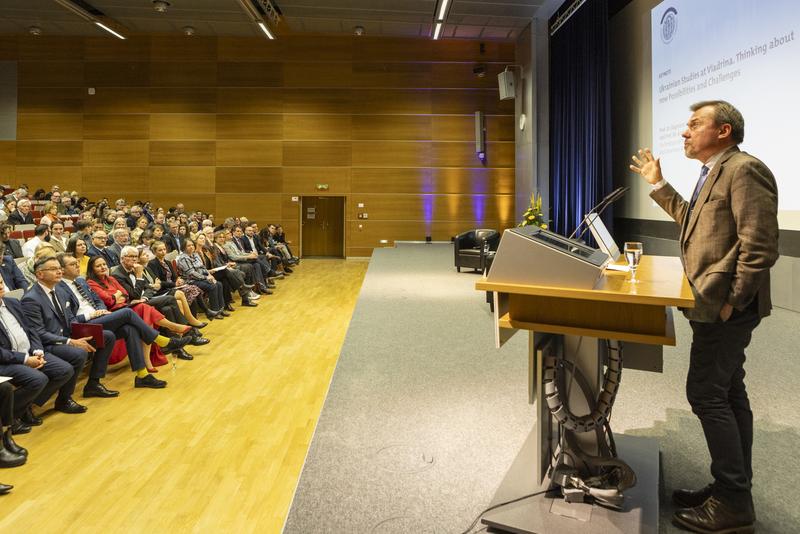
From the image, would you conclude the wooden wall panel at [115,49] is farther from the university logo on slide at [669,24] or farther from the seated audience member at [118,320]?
the university logo on slide at [669,24]

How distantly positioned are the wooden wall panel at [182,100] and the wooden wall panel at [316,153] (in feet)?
6.17

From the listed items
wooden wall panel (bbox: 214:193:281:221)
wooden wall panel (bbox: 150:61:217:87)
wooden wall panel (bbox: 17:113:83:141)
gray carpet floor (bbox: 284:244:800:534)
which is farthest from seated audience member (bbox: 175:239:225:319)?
wooden wall panel (bbox: 17:113:83:141)

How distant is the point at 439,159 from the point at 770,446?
11.4m

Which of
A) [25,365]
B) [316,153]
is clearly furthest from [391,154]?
[25,365]

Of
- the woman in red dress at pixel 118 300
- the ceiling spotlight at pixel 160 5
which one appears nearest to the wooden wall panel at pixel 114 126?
the ceiling spotlight at pixel 160 5

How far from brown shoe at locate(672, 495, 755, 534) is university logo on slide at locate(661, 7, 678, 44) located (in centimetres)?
649

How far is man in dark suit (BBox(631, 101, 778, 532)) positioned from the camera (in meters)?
1.49

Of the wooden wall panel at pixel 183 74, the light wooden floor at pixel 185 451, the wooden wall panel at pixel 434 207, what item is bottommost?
the light wooden floor at pixel 185 451

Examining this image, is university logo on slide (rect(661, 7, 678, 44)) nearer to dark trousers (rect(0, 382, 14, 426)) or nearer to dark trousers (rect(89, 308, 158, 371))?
dark trousers (rect(89, 308, 158, 371))

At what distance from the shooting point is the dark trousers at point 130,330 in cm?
415

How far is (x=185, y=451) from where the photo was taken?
3.01m

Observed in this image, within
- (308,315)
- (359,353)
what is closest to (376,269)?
(308,315)

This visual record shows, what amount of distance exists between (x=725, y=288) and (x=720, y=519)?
0.61m

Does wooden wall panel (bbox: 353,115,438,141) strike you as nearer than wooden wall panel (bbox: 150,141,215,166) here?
No
